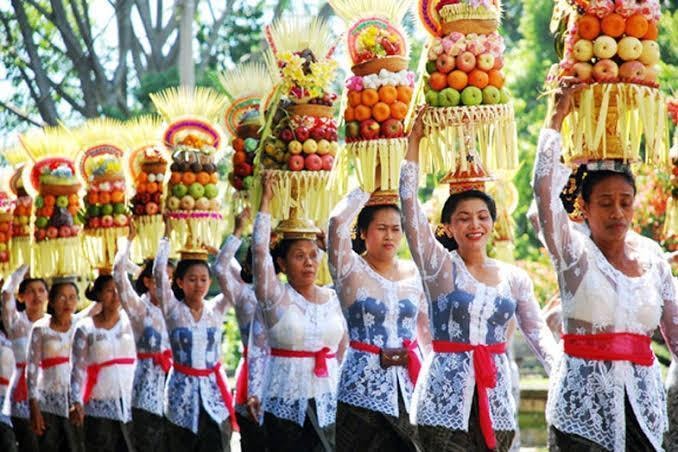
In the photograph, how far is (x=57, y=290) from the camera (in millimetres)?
10805

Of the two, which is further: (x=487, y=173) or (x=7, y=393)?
(x=7, y=393)

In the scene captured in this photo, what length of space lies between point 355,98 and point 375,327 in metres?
1.11

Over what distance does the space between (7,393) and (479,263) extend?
6.72 meters

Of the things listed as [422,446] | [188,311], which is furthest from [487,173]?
[188,311]

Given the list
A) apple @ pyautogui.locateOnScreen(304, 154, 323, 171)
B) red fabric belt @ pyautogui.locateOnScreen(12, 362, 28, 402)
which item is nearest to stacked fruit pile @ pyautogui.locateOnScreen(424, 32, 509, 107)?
apple @ pyautogui.locateOnScreen(304, 154, 323, 171)

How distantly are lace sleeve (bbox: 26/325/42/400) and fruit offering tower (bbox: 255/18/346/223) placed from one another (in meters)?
3.74

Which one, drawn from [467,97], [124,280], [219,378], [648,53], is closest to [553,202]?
[648,53]

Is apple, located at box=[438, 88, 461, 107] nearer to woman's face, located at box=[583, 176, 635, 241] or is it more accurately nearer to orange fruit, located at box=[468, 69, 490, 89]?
orange fruit, located at box=[468, 69, 490, 89]

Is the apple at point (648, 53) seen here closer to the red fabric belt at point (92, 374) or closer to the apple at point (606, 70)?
the apple at point (606, 70)

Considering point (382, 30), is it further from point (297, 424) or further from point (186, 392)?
point (186, 392)

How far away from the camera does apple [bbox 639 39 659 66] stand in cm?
538

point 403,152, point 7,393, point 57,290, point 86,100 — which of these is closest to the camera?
point 403,152

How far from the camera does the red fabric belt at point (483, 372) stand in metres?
6.02

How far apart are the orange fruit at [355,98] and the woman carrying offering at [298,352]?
1198mm
